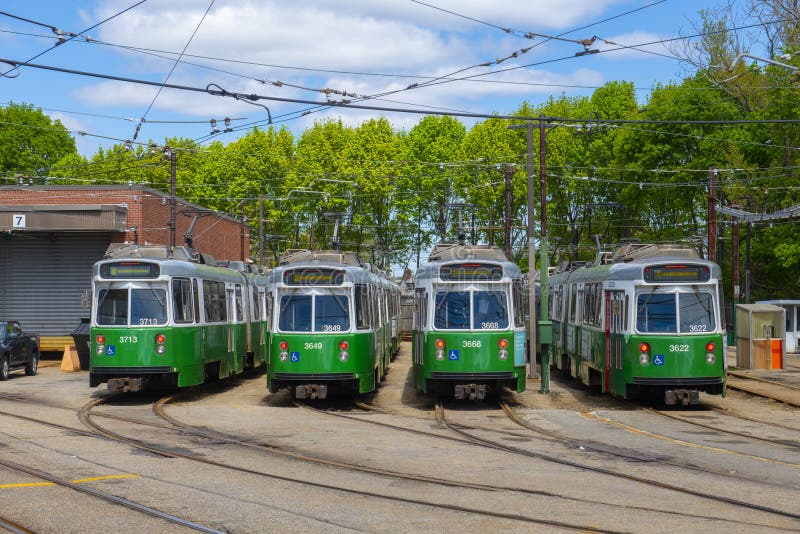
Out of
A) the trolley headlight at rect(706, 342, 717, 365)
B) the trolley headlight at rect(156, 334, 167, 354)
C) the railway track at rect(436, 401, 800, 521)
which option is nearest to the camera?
the railway track at rect(436, 401, 800, 521)

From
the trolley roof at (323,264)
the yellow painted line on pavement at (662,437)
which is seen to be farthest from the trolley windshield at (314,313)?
the yellow painted line on pavement at (662,437)

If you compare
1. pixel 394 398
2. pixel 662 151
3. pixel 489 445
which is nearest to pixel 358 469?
pixel 489 445

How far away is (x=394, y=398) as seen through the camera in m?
23.5

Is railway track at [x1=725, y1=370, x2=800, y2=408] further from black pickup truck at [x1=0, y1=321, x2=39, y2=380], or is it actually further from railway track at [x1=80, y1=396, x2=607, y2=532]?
black pickup truck at [x1=0, y1=321, x2=39, y2=380]

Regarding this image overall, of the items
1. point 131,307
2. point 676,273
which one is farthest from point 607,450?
point 131,307

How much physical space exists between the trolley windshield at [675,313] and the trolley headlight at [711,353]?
0.94 ft

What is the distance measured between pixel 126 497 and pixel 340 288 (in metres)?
10.0

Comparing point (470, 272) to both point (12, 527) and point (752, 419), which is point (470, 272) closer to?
point (752, 419)

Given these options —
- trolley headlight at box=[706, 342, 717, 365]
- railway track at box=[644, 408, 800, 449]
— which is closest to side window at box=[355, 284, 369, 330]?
railway track at box=[644, 408, 800, 449]

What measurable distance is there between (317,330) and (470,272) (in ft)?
10.1

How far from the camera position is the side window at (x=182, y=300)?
21789 mm

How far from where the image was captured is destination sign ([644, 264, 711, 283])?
2006cm

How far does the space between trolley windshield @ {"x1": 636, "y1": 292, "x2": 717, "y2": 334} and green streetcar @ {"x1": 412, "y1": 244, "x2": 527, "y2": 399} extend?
→ 2296 mm

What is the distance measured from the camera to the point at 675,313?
65.7ft
